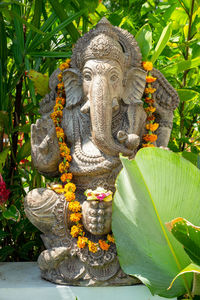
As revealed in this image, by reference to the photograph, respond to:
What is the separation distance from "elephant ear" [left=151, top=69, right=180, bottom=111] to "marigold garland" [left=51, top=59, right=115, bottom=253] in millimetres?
571

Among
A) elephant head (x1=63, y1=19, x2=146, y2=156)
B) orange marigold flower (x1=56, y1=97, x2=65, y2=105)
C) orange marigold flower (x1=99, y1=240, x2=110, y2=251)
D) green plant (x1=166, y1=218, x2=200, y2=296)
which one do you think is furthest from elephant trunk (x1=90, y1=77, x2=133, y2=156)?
green plant (x1=166, y1=218, x2=200, y2=296)

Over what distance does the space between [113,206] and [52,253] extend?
1.61 feet

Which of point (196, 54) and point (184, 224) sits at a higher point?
point (196, 54)

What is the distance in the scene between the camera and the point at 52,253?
2.39 metres

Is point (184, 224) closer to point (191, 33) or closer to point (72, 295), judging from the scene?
point (72, 295)

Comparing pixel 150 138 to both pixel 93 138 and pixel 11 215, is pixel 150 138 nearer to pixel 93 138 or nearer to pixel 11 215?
pixel 93 138

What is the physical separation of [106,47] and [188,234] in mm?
1255

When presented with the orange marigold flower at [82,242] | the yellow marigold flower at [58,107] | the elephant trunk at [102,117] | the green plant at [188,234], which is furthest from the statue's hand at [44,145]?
the green plant at [188,234]

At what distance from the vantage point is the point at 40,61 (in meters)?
3.26

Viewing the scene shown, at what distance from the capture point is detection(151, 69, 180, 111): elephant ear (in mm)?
2732

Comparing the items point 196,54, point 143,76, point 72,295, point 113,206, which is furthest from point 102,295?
point 196,54

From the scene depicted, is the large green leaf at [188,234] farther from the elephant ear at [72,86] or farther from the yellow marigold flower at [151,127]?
the elephant ear at [72,86]

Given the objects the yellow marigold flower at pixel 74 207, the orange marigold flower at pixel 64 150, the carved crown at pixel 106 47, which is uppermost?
the carved crown at pixel 106 47

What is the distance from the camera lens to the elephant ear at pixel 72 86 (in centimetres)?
262
